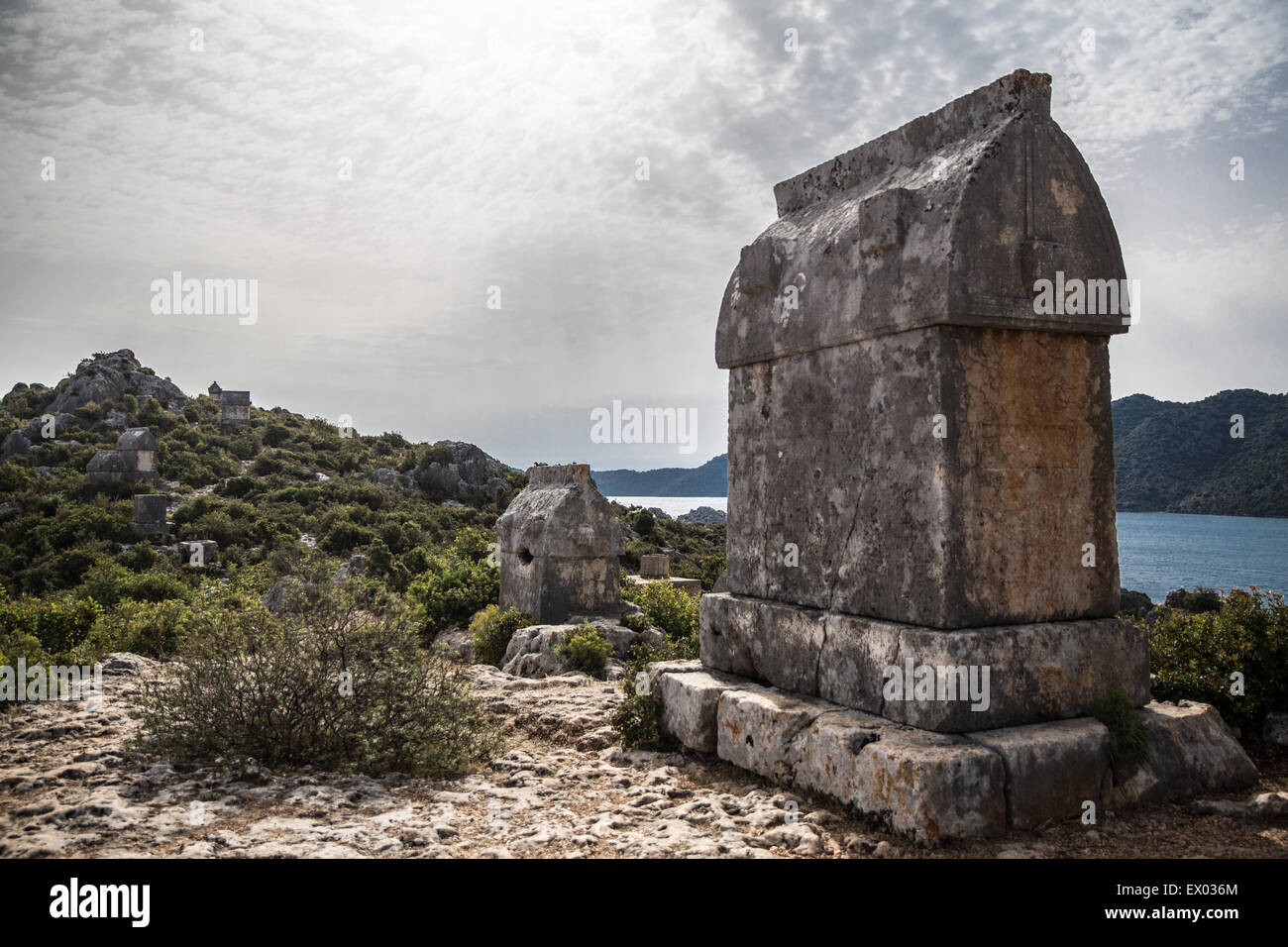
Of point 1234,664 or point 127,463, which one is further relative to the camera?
point 127,463

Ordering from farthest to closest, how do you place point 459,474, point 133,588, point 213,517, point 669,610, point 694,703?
point 459,474 → point 213,517 → point 133,588 → point 669,610 → point 694,703

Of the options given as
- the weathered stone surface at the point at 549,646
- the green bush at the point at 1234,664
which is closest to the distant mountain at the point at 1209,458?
the weathered stone surface at the point at 549,646

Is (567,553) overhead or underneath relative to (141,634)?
overhead

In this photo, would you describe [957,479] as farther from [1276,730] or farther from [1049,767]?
[1276,730]

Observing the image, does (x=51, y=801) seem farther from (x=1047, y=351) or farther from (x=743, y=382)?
(x=1047, y=351)

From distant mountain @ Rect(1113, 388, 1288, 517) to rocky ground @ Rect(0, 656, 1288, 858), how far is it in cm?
3178

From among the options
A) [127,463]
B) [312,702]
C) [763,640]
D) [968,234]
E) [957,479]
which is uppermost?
[127,463]

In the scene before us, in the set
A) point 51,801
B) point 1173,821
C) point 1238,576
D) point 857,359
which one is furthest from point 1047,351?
point 1238,576

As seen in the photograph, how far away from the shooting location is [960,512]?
3.55m

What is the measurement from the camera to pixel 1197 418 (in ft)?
119

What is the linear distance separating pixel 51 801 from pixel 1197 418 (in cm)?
4154

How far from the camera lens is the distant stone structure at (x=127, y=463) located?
25797mm

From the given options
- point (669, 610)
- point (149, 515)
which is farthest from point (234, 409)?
point (669, 610)

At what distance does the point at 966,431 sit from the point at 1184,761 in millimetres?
1667
